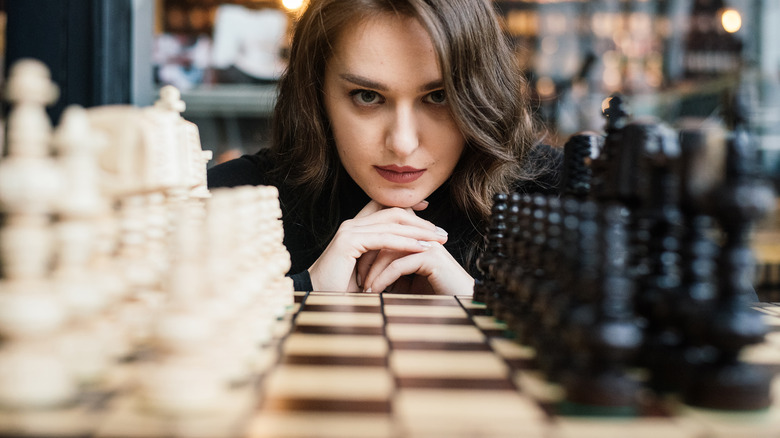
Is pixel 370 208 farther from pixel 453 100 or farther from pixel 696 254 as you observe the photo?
pixel 696 254

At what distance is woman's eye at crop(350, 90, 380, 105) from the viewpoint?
68.7 inches

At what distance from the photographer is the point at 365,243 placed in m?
1.65

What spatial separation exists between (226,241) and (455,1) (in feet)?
4.15

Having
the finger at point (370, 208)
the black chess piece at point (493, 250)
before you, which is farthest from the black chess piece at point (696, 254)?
the finger at point (370, 208)

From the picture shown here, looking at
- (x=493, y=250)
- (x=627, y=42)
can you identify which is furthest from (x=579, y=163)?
(x=627, y=42)

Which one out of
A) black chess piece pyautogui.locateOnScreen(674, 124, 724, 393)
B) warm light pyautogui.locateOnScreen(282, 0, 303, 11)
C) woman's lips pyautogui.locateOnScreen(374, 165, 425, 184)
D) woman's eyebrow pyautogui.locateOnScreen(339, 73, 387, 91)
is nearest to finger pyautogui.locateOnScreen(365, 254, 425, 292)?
woman's lips pyautogui.locateOnScreen(374, 165, 425, 184)

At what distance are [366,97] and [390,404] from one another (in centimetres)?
124

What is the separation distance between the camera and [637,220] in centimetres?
86

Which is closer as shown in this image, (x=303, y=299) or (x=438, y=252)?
(x=303, y=299)

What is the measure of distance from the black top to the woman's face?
1.12ft

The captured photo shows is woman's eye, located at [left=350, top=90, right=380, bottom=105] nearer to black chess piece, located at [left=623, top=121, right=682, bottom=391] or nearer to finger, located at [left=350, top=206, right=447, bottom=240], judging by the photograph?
finger, located at [left=350, top=206, right=447, bottom=240]

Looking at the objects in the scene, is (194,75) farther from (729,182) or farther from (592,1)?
(592,1)

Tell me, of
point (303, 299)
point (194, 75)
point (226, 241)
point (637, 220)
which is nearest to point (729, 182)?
point (637, 220)

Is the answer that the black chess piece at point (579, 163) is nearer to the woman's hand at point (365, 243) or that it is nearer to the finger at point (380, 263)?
the woman's hand at point (365, 243)
